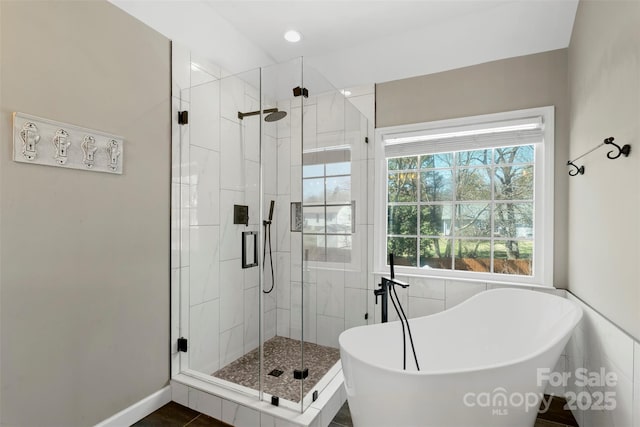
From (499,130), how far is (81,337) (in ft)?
10.2

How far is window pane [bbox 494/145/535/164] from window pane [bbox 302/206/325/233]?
1.58m

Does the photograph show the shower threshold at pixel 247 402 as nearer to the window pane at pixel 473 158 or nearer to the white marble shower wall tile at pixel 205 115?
the white marble shower wall tile at pixel 205 115

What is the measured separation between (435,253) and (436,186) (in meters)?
0.60

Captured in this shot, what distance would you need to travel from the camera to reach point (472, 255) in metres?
2.57

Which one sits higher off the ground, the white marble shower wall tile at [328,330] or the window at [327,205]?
the window at [327,205]

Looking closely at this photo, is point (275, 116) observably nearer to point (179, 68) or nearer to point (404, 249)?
point (179, 68)

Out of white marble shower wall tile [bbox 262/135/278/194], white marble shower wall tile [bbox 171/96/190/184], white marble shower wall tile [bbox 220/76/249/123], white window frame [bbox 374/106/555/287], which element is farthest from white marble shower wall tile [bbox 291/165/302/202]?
white window frame [bbox 374/106/555/287]

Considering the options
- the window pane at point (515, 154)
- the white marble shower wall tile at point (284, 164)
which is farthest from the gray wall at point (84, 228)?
the window pane at point (515, 154)

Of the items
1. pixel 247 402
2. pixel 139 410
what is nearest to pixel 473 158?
pixel 247 402

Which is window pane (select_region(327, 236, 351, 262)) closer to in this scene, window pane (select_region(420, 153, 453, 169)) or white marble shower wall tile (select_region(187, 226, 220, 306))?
white marble shower wall tile (select_region(187, 226, 220, 306))

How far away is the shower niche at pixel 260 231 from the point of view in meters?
1.86

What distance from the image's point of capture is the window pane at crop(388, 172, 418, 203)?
278 cm

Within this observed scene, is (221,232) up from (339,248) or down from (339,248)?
up

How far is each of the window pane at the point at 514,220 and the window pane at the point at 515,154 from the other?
36 centimetres
